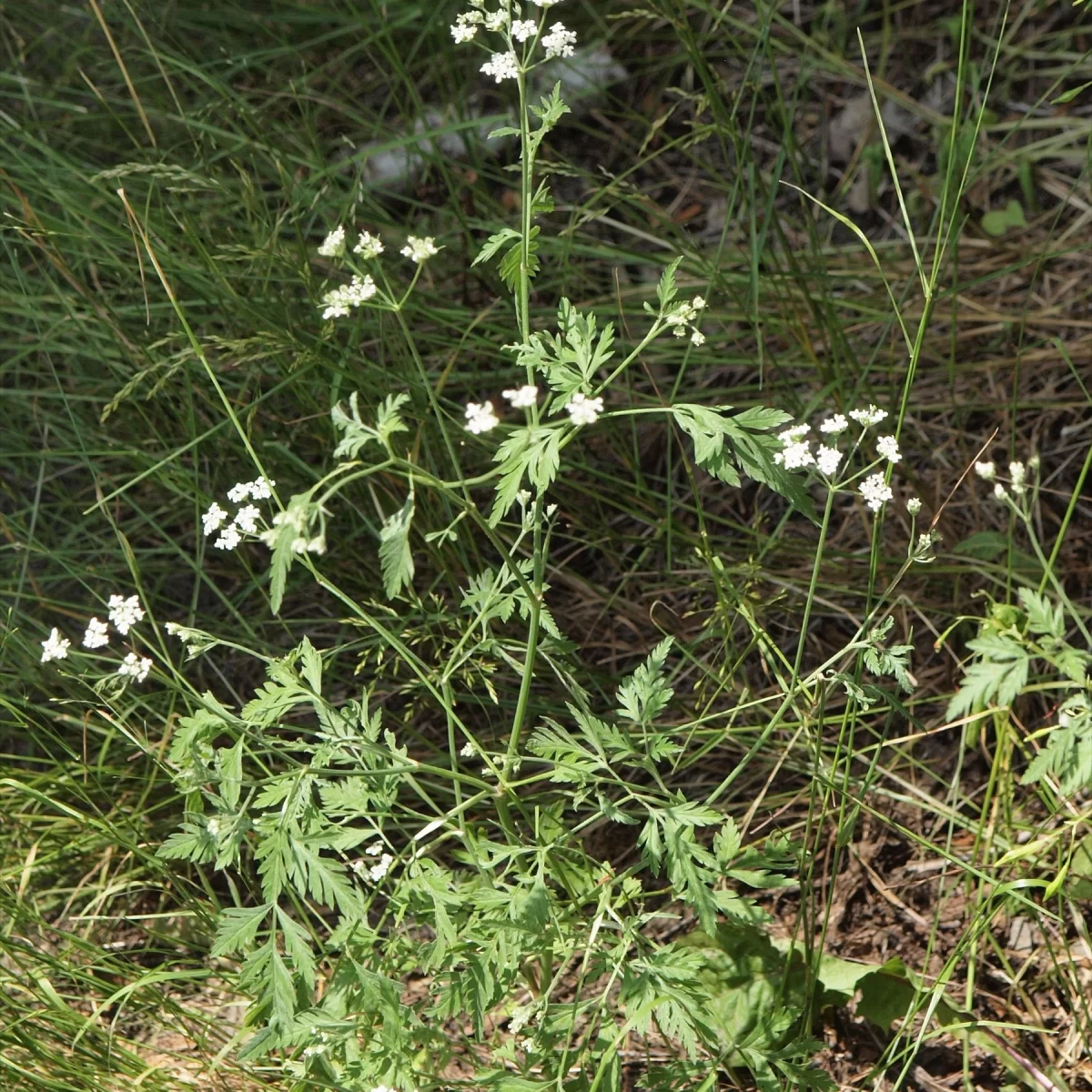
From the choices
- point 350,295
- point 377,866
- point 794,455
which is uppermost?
point 350,295

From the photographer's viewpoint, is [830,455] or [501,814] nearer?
[830,455]

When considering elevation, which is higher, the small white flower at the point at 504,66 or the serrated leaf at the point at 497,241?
the small white flower at the point at 504,66

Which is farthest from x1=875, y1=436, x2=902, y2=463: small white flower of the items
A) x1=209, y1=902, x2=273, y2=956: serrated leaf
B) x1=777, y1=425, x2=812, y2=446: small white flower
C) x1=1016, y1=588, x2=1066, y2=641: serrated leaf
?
x1=209, y1=902, x2=273, y2=956: serrated leaf

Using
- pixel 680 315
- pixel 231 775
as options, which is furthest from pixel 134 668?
pixel 680 315

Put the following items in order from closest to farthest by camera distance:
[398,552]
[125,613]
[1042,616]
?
[398,552]
[1042,616]
[125,613]

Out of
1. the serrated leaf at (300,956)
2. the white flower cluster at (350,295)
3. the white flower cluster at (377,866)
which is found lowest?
the white flower cluster at (377,866)

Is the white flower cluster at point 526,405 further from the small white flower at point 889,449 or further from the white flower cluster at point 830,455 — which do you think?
the small white flower at point 889,449

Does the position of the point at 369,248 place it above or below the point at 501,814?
above

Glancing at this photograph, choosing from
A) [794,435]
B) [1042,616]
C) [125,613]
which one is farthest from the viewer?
[125,613]

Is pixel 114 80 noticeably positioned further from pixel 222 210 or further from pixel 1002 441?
pixel 1002 441

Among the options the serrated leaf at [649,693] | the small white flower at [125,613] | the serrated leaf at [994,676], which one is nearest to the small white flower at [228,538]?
the small white flower at [125,613]

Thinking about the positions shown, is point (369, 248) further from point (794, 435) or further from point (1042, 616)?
point (1042, 616)
